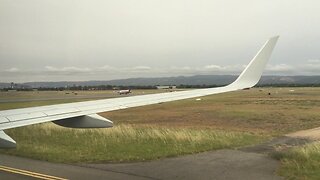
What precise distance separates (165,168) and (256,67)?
4.58 metres

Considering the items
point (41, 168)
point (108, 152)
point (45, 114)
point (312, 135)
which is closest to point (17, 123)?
point (45, 114)

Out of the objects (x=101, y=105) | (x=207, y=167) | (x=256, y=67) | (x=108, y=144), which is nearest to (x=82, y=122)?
(x=101, y=105)

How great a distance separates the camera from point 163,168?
40.3ft

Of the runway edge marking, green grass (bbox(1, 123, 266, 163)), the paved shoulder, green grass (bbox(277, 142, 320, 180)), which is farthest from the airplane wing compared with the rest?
green grass (bbox(1, 123, 266, 163))

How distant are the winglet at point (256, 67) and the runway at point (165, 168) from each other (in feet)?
9.15

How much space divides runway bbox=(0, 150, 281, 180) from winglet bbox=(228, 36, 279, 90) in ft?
9.15

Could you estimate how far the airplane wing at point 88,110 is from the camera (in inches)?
270

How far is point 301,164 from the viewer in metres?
12.8

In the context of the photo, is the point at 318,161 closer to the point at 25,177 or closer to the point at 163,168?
the point at 163,168

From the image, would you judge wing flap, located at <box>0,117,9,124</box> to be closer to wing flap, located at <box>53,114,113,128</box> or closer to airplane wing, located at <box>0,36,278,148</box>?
airplane wing, located at <box>0,36,278,148</box>

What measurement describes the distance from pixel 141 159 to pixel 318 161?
591 centimetres

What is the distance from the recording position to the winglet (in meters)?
9.02

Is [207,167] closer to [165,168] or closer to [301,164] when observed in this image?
[165,168]

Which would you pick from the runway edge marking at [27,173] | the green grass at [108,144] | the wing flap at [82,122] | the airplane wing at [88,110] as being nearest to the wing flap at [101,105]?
the airplane wing at [88,110]
